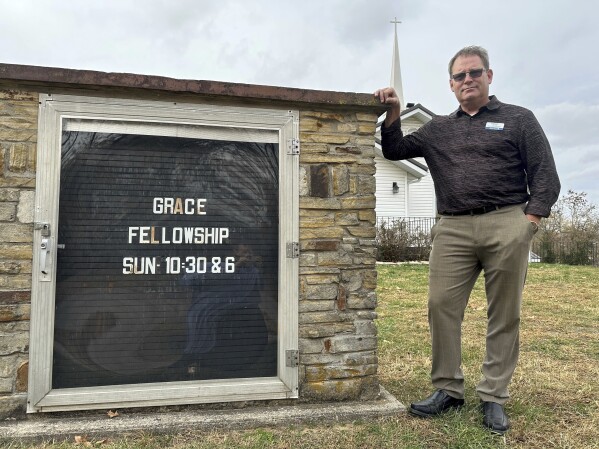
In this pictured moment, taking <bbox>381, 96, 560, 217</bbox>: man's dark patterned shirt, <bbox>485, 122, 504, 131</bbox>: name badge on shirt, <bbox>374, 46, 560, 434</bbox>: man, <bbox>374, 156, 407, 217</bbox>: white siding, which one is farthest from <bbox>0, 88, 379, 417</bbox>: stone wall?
<bbox>374, 156, 407, 217</bbox>: white siding

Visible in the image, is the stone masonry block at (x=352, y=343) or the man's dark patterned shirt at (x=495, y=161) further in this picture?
the stone masonry block at (x=352, y=343)

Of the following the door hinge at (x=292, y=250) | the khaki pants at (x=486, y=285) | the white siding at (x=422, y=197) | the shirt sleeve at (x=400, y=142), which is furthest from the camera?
the white siding at (x=422, y=197)

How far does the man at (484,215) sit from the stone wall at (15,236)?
215cm

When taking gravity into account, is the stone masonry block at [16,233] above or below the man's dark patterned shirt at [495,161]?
below

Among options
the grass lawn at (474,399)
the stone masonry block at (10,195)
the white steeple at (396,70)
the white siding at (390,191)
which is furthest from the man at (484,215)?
the white steeple at (396,70)

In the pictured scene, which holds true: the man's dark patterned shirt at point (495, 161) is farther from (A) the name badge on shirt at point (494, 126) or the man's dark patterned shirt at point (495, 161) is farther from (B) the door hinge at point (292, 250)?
(B) the door hinge at point (292, 250)

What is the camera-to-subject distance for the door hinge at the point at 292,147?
10.5ft

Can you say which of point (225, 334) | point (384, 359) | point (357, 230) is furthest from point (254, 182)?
point (384, 359)

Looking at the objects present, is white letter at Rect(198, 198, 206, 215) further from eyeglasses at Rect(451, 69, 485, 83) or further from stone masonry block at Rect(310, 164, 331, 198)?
eyeglasses at Rect(451, 69, 485, 83)

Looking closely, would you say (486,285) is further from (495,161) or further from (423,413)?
(423,413)

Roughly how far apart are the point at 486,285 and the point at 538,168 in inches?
29.8

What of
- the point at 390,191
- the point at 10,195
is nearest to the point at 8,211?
the point at 10,195

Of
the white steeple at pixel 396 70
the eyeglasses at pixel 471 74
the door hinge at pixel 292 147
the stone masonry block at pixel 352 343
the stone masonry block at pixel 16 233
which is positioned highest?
the white steeple at pixel 396 70

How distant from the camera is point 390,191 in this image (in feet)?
64.7
